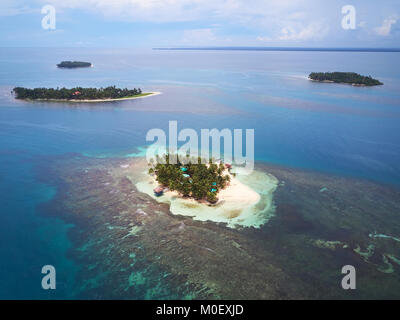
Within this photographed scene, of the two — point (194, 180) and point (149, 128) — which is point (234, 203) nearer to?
point (194, 180)

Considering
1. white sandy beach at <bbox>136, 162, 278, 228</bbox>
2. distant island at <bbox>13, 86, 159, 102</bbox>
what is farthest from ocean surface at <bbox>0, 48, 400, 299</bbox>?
white sandy beach at <bbox>136, 162, 278, 228</bbox>

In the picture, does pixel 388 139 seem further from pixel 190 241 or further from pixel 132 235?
pixel 132 235

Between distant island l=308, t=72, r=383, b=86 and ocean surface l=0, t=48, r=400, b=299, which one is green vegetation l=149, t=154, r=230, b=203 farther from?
distant island l=308, t=72, r=383, b=86

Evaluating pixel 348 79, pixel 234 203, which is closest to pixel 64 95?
pixel 234 203

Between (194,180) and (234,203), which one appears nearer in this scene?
(234,203)

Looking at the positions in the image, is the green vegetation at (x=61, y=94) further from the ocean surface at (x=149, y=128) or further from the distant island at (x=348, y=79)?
the distant island at (x=348, y=79)

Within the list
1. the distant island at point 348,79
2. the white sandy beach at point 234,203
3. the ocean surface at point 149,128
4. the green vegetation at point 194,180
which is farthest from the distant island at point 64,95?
the distant island at point 348,79

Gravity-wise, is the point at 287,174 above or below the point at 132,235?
above
